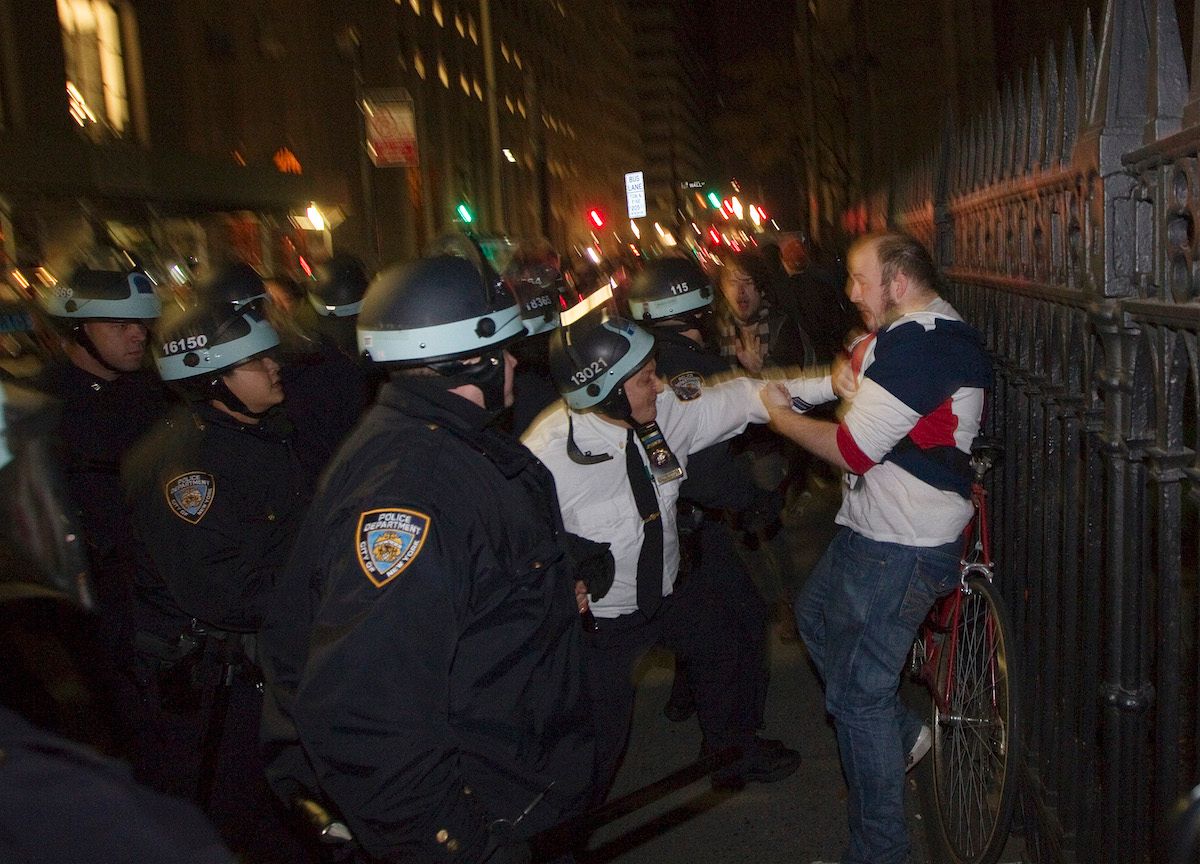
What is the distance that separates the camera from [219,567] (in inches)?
146

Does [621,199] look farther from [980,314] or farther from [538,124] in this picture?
[980,314]

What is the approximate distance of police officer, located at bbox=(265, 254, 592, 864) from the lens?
2.24 meters

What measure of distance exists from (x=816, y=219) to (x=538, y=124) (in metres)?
8.34

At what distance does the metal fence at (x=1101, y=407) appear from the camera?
2121 millimetres

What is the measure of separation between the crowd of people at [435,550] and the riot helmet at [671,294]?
2cm

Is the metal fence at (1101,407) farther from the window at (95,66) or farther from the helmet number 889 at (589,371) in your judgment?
the window at (95,66)

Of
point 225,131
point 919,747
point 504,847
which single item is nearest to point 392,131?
point 225,131

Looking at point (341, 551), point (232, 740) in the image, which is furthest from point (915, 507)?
point (232, 740)

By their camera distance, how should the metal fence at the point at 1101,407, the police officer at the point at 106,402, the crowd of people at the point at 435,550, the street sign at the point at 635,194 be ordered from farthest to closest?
the street sign at the point at 635,194
the police officer at the point at 106,402
the crowd of people at the point at 435,550
the metal fence at the point at 1101,407

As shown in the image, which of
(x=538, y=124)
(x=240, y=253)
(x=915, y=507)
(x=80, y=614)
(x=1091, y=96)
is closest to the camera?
(x=80, y=614)

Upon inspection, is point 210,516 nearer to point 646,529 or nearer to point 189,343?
point 189,343

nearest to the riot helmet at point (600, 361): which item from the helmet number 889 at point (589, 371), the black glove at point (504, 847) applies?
the helmet number 889 at point (589, 371)

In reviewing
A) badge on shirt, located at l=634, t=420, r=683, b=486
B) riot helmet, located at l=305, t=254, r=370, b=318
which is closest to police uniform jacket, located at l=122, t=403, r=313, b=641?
badge on shirt, located at l=634, t=420, r=683, b=486

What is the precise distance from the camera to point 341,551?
2346 mm
